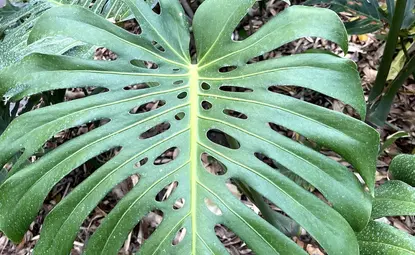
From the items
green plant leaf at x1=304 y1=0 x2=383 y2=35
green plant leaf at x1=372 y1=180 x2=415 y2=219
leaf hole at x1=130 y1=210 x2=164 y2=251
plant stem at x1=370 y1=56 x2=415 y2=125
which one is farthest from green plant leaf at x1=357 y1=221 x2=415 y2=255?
leaf hole at x1=130 y1=210 x2=164 y2=251

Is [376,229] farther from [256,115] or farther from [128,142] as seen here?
[128,142]

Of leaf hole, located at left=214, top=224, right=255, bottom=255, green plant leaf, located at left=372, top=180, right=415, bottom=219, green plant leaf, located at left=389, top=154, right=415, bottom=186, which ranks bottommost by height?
leaf hole, located at left=214, top=224, right=255, bottom=255

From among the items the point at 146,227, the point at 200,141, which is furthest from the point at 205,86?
the point at 146,227

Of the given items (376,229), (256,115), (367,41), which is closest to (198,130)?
(256,115)

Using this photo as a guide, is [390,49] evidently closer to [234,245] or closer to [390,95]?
[390,95]

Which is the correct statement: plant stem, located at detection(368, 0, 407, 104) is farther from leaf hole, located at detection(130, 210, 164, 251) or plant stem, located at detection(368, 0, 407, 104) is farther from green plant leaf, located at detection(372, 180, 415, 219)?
leaf hole, located at detection(130, 210, 164, 251)
